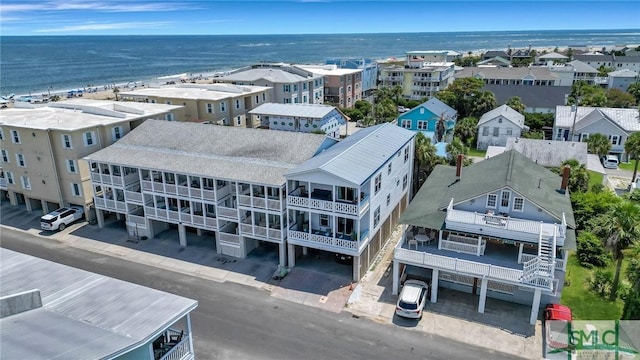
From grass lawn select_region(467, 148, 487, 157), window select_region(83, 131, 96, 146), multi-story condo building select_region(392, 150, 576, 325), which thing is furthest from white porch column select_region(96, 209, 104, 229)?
grass lawn select_region(467, 148, 487, 157)

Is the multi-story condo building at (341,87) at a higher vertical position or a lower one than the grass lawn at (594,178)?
higher

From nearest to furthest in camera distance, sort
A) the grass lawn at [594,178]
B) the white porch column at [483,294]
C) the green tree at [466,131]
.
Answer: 1. the white porch column at [483,294]
2. the grass lawn at [594,178]
3. the green tree at [466,131]

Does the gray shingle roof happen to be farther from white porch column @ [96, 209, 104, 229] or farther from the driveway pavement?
the driveway pavement

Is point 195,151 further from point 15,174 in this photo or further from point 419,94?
point 419,94

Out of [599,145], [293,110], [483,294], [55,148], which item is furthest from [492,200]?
[293,110]

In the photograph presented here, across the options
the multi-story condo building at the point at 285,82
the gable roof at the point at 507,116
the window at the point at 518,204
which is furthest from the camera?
the multi-story condo building at the point at 285,82

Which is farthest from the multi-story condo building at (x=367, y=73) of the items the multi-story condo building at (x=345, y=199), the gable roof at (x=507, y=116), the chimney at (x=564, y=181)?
the chimney at (x=564, y=181)

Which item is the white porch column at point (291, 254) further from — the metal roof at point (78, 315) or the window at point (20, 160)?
the window at point (20, 160)
